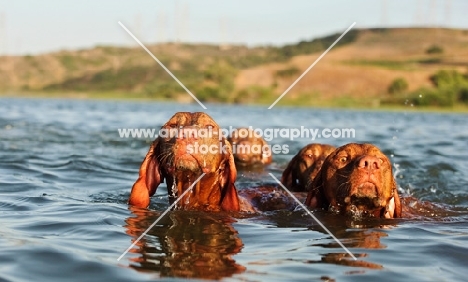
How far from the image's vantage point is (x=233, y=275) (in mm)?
5355

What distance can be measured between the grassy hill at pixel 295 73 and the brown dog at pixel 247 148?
43.9 meters

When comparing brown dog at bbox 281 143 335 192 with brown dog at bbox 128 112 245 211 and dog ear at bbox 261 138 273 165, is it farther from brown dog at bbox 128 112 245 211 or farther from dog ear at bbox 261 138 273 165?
dog ear at bbox 261 138 273 165

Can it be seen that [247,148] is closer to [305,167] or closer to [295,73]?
[305,167]

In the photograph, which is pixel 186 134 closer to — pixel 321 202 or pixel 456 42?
pixel 321 202

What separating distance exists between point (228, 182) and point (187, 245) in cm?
149

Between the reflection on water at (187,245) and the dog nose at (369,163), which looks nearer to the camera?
the reflection on water at (187,245)

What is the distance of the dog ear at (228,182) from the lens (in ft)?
24.6

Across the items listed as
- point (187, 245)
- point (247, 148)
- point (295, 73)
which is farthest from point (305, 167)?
point (295, 73)

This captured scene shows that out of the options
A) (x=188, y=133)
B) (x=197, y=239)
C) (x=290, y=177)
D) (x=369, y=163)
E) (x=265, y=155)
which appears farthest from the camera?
(x=265, y=155)

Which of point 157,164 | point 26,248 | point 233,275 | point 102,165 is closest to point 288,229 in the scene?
point 157,164

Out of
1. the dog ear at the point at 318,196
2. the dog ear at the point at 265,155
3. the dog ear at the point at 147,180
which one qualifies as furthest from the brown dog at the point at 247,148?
the dog ear at the point at 147,180

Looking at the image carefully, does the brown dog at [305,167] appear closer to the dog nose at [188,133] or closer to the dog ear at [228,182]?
the dog ear at [228,182]

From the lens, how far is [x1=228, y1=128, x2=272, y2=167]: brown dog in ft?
41.3

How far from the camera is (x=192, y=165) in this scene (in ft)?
23.3
